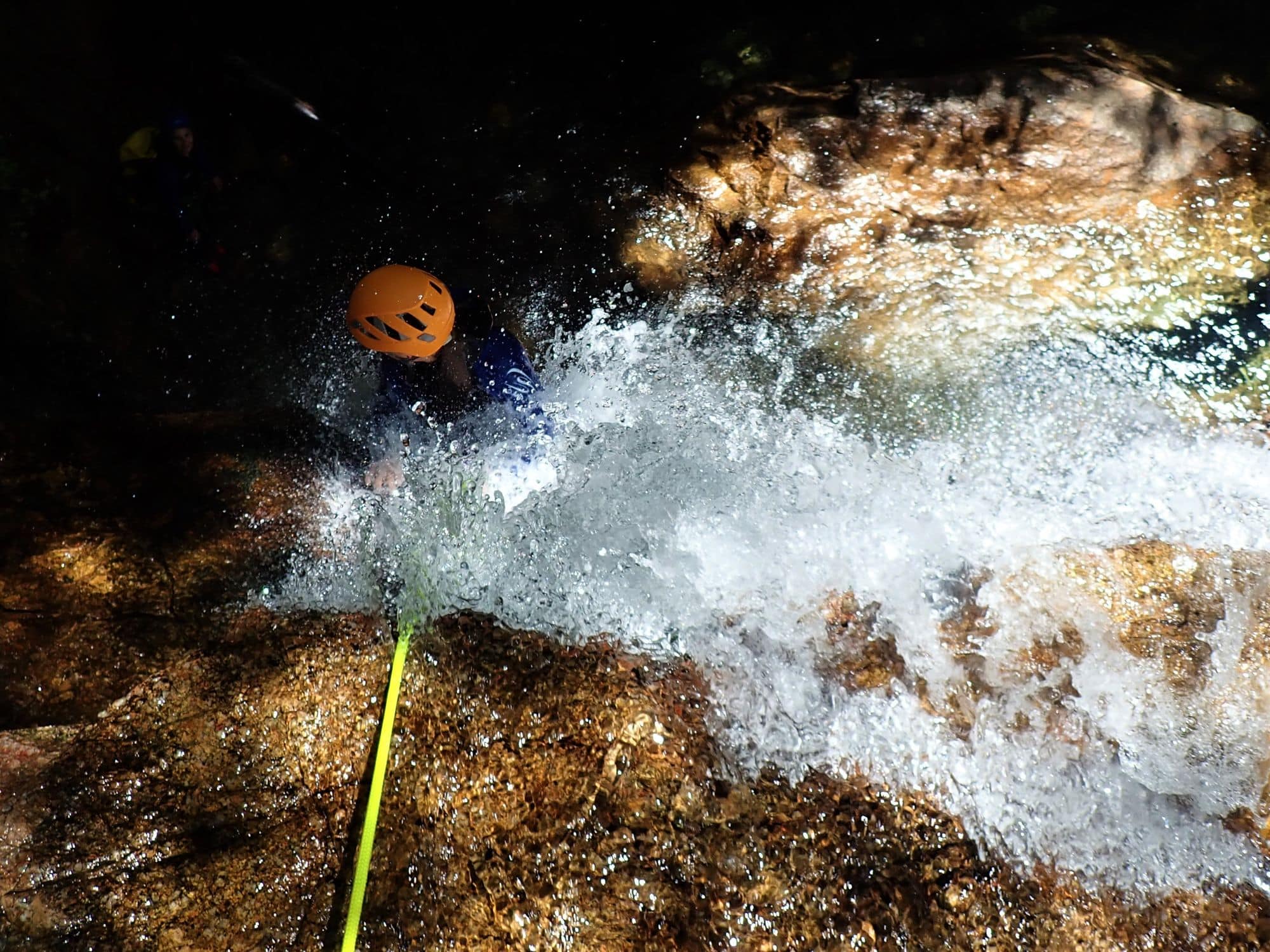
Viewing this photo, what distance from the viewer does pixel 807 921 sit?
7.29ft

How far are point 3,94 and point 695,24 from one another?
5.97 meters

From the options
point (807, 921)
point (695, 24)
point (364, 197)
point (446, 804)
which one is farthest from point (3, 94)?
point (807, 921)

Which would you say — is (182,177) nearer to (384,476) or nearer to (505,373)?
(384,476)

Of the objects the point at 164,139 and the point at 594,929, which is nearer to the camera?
the point at 594,929

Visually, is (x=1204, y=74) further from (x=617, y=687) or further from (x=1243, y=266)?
(x=617, y=687)

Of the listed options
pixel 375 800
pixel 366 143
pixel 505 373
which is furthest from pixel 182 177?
pixel 375 800

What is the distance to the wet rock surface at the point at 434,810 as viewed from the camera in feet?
7.32

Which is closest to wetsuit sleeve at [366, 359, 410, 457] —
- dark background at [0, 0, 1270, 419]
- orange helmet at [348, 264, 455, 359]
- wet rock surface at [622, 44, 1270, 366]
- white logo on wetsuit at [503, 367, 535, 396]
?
orange helmet at [348, 264, 455, 359]

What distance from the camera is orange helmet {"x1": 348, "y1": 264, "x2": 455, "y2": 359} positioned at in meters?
2.88

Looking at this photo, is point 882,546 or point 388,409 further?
point 388,409

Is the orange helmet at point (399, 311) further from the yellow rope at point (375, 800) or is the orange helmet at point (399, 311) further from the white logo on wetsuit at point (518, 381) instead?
the yellow rope at point (375, 800)

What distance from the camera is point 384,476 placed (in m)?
3.49

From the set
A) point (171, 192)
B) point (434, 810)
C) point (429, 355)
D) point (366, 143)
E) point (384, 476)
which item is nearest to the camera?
point (434, 810)

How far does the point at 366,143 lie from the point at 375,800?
4.95 meters
